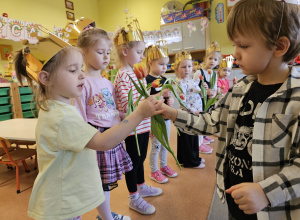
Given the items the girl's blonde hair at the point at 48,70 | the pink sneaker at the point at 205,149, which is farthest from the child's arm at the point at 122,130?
the pink sneaker at the point at 205,149

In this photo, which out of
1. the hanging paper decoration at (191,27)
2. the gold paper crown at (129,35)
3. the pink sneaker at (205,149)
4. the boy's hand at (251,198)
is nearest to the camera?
the boy's hand at (251,198)

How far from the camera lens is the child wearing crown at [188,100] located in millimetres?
2068

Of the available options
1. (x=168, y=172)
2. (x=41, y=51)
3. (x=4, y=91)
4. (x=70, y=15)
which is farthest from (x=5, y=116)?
(x=41, y=51)

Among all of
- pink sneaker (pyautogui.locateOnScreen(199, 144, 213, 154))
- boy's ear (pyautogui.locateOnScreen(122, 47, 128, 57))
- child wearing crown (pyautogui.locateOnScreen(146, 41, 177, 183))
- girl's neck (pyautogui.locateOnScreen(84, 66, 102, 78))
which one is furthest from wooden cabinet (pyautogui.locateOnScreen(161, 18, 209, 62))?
girl's neck (pyautogui.locateOnScreen(84, 66, 102, 78))

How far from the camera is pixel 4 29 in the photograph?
352 centimetres

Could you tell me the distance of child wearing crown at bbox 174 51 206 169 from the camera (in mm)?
2068

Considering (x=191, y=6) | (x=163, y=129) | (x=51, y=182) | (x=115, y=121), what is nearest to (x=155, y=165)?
(x=115, y=121)

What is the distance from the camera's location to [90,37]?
1150mm

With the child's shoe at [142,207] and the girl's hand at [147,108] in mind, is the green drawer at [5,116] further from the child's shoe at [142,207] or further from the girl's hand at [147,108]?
the girl's hand at [147,108]

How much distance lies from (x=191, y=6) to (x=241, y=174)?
197 inches

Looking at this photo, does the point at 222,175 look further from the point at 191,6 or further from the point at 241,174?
the point at 191,6

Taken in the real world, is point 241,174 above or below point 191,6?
below

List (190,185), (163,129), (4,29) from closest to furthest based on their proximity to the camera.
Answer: (163,129) < (190,185) < (4,29)

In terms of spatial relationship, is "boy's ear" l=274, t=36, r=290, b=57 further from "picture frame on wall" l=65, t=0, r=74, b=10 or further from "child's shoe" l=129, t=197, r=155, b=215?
"picture frame on wall" l=65, t=0, r=74, b=10
